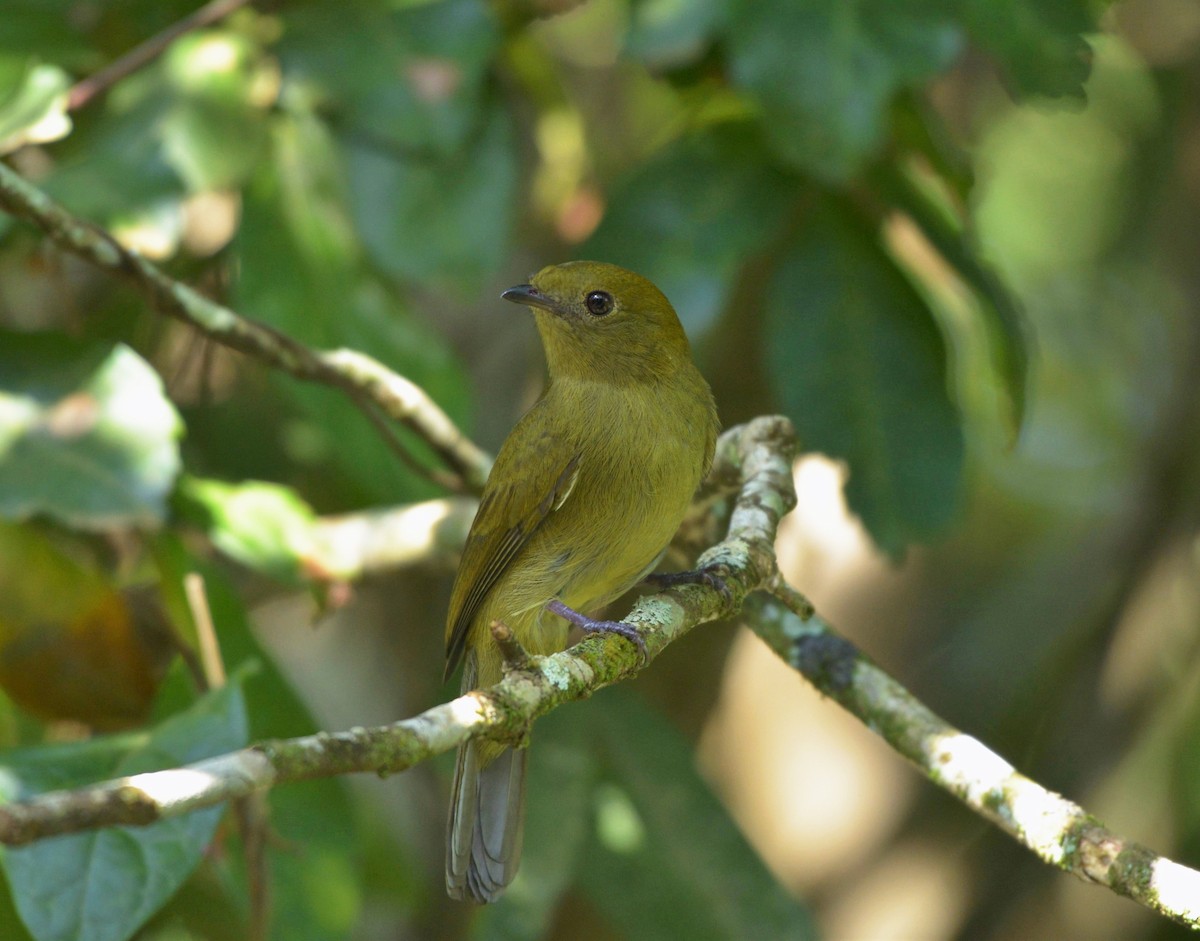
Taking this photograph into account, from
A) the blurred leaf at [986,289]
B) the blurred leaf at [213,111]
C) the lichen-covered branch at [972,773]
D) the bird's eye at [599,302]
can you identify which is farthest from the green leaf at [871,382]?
the blurred leaf at [213,111]

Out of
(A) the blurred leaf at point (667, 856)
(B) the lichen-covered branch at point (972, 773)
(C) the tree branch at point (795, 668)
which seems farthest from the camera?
(A) the blurred leaf at point (667, 856)

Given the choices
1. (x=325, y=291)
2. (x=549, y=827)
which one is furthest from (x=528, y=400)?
(x=549, y=827)

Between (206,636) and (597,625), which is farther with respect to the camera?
(206,636)

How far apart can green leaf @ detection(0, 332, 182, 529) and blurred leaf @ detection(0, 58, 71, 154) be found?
0.51 meters

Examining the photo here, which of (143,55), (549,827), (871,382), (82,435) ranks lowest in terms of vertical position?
(549,827)

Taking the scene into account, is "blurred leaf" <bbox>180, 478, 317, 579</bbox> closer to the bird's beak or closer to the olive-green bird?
the olive-green bird

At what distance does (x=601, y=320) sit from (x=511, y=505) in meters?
0.62

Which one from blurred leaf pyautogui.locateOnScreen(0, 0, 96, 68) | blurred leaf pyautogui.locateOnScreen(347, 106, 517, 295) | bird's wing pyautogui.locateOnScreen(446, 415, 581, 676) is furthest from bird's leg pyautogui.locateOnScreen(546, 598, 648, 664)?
blurred leaf pyautogui.locateOnScreen(0, 0, 96, 68)

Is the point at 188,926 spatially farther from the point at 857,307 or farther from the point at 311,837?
the point at 857,307

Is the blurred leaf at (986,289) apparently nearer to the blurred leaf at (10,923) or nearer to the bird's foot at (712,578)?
the bird's foot at (712,578)

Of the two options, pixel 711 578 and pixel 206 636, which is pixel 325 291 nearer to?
pixel 206 636

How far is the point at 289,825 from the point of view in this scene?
3.52 metres

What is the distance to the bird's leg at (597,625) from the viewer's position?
2209mm

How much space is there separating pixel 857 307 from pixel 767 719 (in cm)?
200
